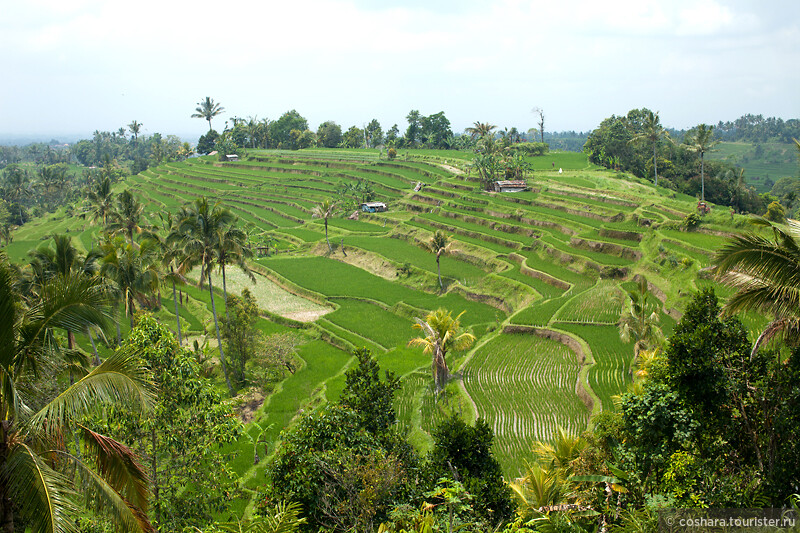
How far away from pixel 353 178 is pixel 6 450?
242 feet

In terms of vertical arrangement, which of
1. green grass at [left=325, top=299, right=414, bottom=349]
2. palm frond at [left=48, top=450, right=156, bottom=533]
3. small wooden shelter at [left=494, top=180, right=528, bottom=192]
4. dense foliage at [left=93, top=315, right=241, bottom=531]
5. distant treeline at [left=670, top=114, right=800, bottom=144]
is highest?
distant treeline at [left=670, top=114, right=800, bottom=144]

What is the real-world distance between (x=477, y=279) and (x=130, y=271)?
921 inches

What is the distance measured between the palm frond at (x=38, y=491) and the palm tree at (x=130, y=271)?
65.1 ft

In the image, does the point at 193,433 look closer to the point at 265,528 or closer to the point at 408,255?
the point at 265,528

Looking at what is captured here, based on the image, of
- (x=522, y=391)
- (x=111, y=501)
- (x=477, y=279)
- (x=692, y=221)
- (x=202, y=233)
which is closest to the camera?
(x=111, y=501)

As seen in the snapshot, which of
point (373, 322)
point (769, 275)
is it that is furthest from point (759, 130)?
point (769, 275)

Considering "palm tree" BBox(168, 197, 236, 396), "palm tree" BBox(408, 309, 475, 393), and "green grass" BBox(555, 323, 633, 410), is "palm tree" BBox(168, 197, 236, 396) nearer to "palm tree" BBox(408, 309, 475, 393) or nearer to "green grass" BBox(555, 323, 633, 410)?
"palm tree" BBox(408, 309, 475, 393)

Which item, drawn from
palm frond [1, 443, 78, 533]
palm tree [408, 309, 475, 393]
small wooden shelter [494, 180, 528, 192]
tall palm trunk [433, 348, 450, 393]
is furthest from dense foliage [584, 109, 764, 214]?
palm frond [1, 443, 78, 533]

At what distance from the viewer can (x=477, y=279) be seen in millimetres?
40375

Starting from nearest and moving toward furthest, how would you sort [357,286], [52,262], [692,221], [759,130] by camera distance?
1. [52,262]
2. [692,221]
3. [357,286]
4. [759,130]

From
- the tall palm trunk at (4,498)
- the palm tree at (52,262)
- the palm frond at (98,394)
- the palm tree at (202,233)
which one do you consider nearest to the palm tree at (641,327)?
the palm tree at (202,233)

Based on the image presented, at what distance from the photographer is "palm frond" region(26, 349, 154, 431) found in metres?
5.86

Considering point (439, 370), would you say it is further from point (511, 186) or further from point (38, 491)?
point (511, 186)

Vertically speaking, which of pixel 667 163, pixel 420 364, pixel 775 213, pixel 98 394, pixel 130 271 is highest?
pixel 667 163
